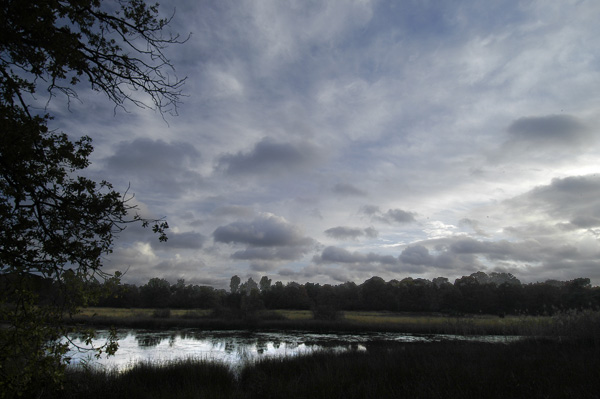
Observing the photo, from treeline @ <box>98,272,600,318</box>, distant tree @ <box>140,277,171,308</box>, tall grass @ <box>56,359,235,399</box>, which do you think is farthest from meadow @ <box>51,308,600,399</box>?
distant tree @ <box>140,277,171,308</box>

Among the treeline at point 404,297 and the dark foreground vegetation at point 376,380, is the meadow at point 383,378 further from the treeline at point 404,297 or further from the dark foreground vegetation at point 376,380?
the treeline at point 404,297

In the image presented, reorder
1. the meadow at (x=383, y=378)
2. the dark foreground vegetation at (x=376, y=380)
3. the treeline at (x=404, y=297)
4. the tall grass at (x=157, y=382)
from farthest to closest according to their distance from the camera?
the treeline at (x=404, y=297), the tall grass at (x=157, y=382), the meadow at (x=383, y=378), the dark foreground vegetation at (x=376, y=380)

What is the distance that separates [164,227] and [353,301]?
244ft

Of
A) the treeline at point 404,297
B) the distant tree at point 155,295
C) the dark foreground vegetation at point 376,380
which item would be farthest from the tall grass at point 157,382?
the distant tree at point 155,295

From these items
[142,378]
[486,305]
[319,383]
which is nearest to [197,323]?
[142,378]

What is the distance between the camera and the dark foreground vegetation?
709 cm

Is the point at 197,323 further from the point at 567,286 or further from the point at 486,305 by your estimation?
the point at 567,286

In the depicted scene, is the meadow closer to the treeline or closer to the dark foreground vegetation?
the dark foreground vegetation

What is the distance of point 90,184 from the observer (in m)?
4.52

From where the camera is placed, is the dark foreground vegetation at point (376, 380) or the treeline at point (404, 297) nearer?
the dark foreground vegetation at point (376, 380)

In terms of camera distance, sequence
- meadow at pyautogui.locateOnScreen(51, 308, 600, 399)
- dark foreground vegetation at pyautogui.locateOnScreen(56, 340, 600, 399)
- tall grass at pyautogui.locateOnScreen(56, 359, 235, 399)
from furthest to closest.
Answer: tall grass at pyautogui.locateOnScreen(56, 359, 235, 399) → meadow at pyautogui.locateOnScreen(51, 308, 600, 399) → dark foreground vegetation at pyautogui.locateOnScreen(56, 340, 600, 399)

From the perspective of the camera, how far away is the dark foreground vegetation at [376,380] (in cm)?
709

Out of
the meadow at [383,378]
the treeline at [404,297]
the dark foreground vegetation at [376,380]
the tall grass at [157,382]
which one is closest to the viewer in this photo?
A: the dark foreground vegetation at [376,380]

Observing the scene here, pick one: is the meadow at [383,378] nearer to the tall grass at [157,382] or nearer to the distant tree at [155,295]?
the tall grass at [157,382]
